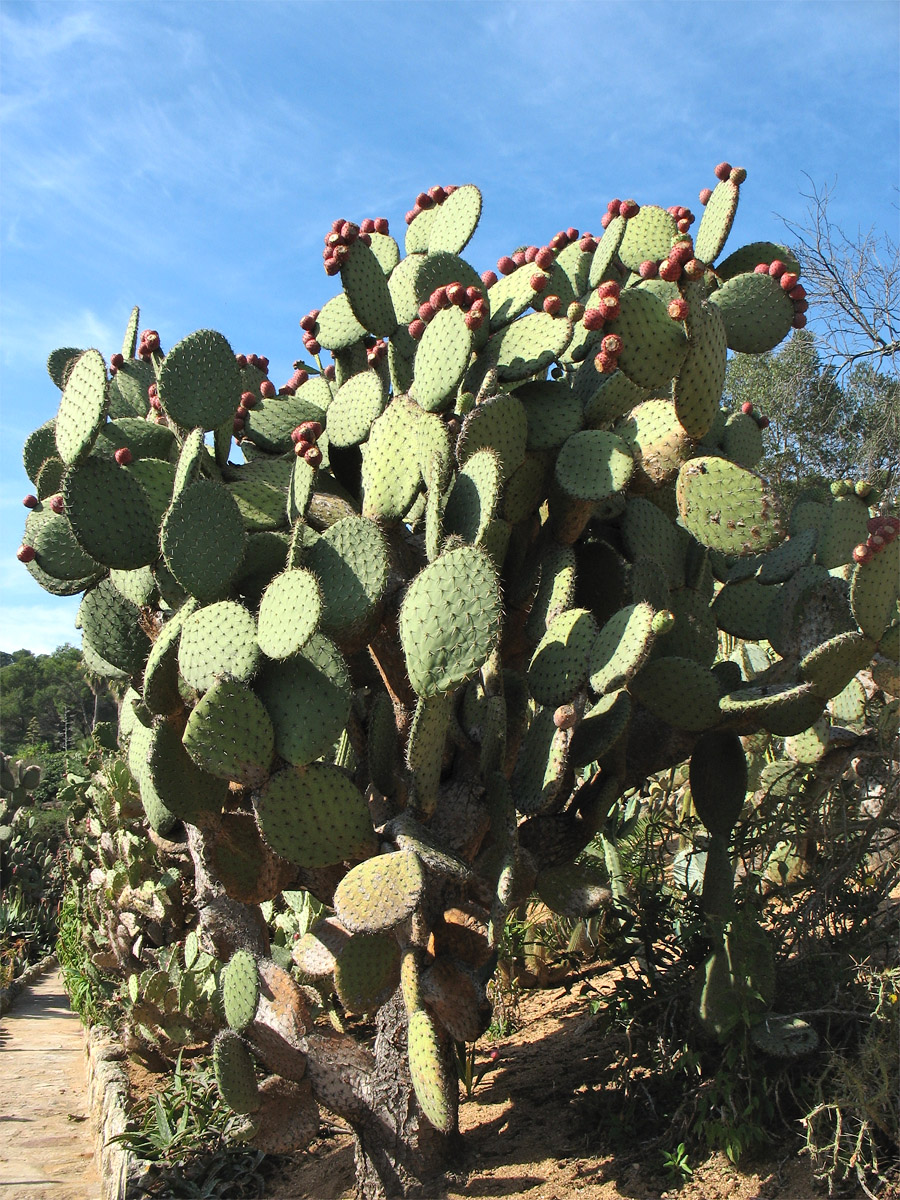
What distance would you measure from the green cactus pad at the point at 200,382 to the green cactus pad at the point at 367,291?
0.43 m

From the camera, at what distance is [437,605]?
2.40m

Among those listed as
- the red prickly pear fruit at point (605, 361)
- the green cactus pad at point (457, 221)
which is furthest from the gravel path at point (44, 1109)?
the green cactus pad at point (457, 221)

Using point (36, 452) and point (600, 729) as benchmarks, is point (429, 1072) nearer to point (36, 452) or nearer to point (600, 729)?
point (600, 729)

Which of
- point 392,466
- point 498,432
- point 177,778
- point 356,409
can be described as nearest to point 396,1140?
point 177,778

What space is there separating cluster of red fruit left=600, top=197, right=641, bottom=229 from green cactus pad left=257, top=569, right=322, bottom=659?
1585mm

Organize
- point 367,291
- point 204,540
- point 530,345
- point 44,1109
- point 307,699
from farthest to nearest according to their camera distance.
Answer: point 44,1109, point 367,291, point 530,345, point 204,540, point 307,699

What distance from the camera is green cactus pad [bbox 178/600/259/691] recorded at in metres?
2.40

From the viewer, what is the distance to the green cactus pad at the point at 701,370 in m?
2.54

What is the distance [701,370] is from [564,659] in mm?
839

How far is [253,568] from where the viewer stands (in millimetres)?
2814

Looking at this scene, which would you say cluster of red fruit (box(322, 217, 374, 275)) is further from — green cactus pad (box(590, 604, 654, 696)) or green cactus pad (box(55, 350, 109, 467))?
green cactus pad (box(590, 604, 654, 696))

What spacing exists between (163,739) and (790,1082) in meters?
1.95

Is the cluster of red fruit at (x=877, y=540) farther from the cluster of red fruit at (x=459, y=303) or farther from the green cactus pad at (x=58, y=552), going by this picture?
the green cactus pad at (x=58, y=552)

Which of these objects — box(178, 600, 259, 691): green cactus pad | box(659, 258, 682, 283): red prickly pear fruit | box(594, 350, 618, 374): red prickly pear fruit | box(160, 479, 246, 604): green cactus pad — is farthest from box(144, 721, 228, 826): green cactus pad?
box(659, 258, 682, 283): red prickly pear fruit
